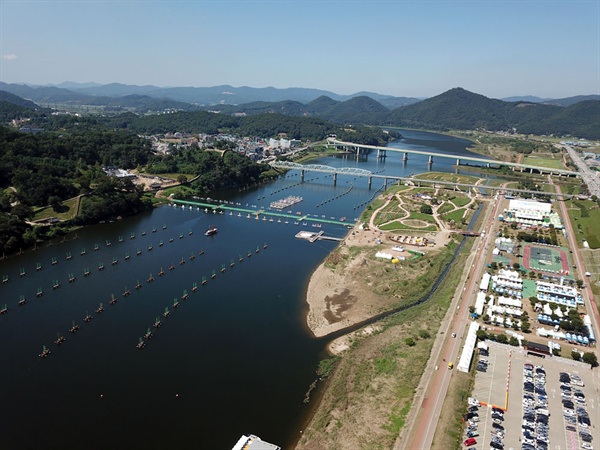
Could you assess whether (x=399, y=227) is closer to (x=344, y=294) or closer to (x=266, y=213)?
(x=266, y=213)

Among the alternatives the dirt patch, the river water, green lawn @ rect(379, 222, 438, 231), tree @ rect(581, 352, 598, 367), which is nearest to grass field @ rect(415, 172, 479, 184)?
green lawn @ rect(379, 222, 438, 231)

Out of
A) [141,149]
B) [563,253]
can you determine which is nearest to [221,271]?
[563,253]

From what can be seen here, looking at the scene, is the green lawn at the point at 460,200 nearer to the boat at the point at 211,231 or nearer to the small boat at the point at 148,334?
the boat at the point at 211,231

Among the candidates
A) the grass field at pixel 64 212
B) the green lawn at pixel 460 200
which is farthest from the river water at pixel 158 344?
the green lawn at pixel 460 200

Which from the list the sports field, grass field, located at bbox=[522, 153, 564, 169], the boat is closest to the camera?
the sports field

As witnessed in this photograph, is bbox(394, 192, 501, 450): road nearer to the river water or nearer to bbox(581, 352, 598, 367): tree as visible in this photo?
the river water

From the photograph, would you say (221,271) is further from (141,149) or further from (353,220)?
(141,149)
